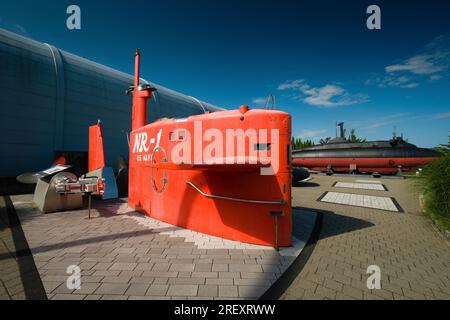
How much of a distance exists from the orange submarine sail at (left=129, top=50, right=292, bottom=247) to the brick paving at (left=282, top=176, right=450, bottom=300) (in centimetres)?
130

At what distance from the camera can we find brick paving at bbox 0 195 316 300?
3553 mm

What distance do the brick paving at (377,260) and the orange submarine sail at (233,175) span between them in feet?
4.26

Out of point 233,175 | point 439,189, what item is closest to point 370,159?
point 439,189

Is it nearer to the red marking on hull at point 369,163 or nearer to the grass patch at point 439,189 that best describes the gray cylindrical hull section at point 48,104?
the grass patch at point 439,189

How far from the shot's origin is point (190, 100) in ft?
91.6

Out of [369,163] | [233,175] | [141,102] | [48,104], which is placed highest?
[48,104]

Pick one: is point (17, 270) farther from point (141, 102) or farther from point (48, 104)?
point (48, 104)

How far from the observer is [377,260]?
4773mm

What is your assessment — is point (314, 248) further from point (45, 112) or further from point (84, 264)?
point (45, 112)

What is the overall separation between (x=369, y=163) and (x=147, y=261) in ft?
97.1

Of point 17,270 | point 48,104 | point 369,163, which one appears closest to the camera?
point 17,270

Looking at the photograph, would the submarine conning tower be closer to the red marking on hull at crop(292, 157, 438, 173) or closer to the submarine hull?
the submarine hull

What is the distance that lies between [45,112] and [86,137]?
288 cm

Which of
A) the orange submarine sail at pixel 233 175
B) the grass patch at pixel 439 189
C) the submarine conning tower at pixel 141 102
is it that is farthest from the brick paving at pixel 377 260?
the submarine conning tower at pixel 141 102
